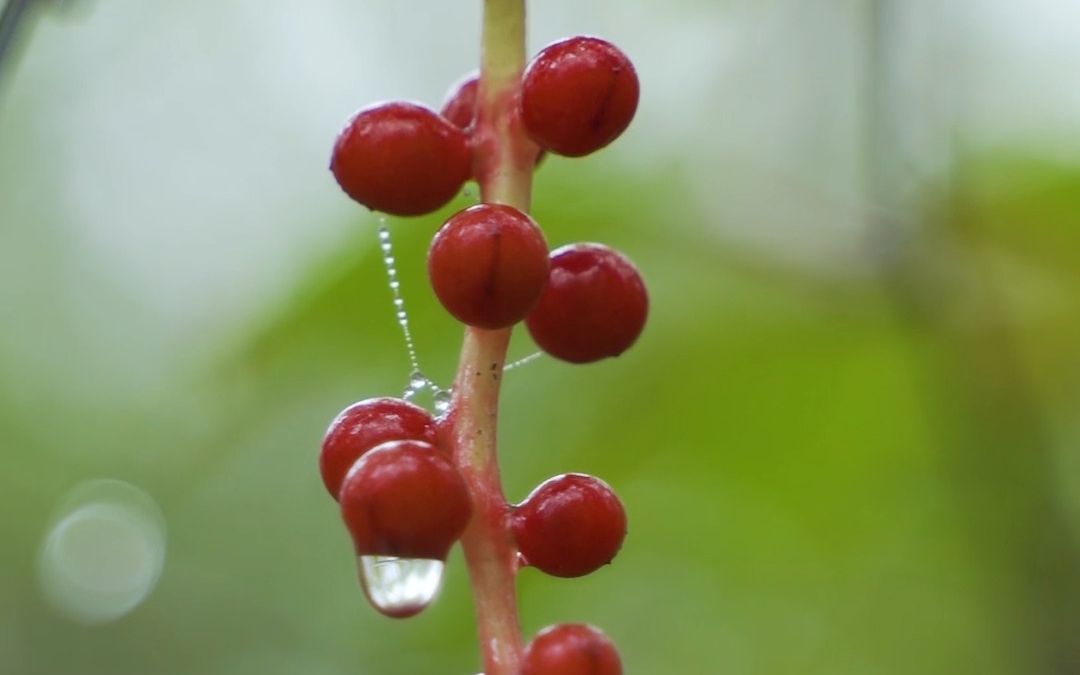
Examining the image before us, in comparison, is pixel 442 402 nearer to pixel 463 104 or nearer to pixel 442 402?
pixel 442 402

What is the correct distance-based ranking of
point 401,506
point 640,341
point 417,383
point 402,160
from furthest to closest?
point 640,341 → point 417,383 → point 402,160 → point 401,506

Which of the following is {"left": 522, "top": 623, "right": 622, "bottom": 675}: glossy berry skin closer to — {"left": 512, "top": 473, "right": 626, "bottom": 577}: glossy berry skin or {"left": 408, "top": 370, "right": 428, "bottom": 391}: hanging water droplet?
{"left": 512, "top": 473, "right": 626, "bottom": 577}: glossy berry skin

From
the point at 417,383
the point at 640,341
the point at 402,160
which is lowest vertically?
the point at 640,341

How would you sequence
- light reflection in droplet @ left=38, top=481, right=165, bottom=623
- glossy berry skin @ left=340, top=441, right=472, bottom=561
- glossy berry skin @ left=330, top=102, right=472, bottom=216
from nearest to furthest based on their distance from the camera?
glossy berry skin @ left=340, top=441, right=472, bottom=561 → glossy berry skin @ left=330, top=102, right=472, bottom=216 → light reflection in droplet @ left=38, top=481, right=165, bottom=623

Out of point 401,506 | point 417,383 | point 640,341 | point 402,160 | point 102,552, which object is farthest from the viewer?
point 102,552

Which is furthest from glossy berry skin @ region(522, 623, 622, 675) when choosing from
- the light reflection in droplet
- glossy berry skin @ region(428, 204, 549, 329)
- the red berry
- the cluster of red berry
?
the light reflection in droplet

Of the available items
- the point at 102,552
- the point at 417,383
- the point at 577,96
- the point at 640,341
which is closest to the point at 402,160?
the point at 577,96

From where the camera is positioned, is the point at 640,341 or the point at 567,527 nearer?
the point at 567,527
